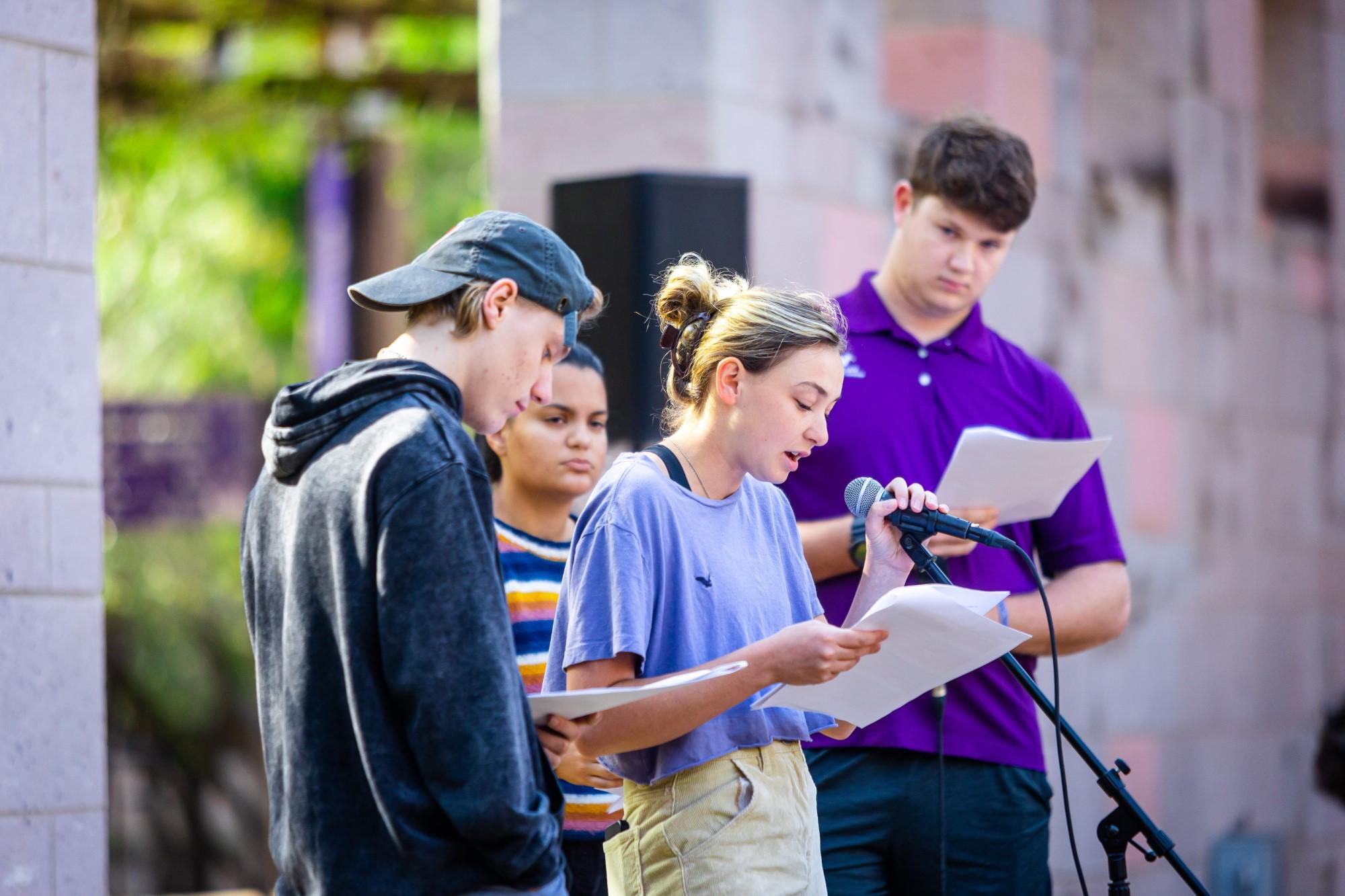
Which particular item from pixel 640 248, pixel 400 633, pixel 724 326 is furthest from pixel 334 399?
pixel 640 248

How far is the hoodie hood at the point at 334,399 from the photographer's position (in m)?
1.64

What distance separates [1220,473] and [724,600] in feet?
14.7

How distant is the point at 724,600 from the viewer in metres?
2.00

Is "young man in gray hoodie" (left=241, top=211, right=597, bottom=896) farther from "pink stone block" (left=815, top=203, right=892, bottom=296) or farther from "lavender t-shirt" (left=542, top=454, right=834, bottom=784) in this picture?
"pink stone block" (left=815, top=203, right=892, bottom=296)

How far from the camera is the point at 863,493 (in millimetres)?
2111

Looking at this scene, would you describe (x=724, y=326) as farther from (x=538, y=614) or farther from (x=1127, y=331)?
(x=1127, y=331)

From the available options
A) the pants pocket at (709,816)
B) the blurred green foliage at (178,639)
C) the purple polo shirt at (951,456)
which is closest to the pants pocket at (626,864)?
the pants pocket at (709,816)

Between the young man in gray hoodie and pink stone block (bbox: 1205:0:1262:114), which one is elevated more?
pink stone block (bbox: 1205:0:1262:114)

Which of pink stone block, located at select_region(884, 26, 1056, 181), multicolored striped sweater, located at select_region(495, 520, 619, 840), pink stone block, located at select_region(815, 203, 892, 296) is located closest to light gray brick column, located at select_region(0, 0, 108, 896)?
multicolored striped sweater, located at select_region(495, 520, 619, 840)

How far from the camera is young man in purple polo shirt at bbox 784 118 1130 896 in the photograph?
2.47 m

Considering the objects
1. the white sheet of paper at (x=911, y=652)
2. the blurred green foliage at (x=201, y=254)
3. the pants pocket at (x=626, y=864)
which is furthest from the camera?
the blurred green foliage at (x=201, y=254)

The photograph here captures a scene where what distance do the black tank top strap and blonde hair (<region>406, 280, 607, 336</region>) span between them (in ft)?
1.26

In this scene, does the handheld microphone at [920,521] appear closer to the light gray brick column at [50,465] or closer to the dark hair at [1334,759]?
the light gray brick column at [50,465]

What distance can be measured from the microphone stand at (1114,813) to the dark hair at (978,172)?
87 cm
